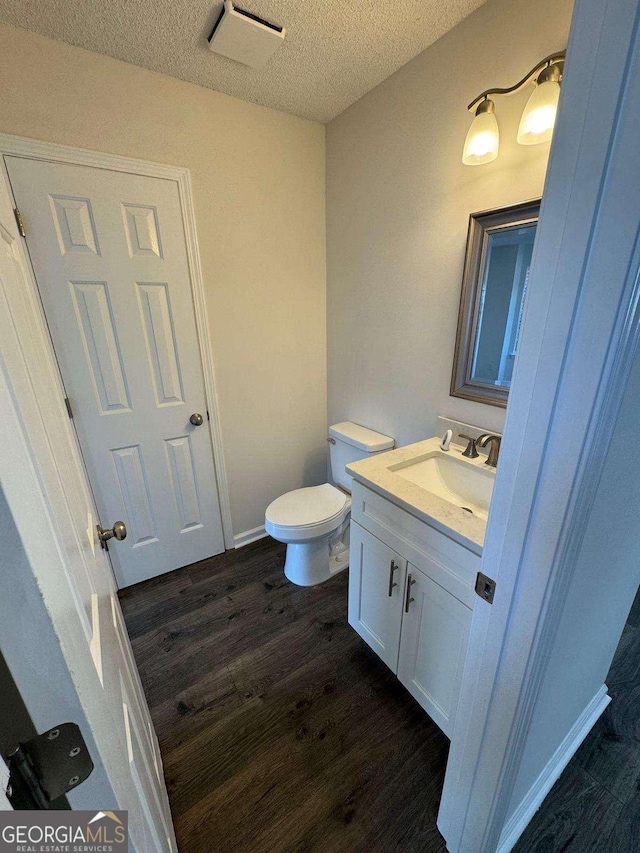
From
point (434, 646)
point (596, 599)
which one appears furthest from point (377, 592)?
point (596, 599)

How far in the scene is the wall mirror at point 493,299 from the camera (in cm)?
123

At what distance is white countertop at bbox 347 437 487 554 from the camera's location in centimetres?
99

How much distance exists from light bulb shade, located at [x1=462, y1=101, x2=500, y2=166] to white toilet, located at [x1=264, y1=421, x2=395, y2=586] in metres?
1.24

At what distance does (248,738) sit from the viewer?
50.1 inches

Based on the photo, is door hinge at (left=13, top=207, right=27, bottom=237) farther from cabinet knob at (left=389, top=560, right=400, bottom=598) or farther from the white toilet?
cabinet knob at (left=389, top=560, right=400, bottom=598)

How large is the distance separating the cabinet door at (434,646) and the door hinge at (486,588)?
360 millimetres

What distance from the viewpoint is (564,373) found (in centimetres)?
54

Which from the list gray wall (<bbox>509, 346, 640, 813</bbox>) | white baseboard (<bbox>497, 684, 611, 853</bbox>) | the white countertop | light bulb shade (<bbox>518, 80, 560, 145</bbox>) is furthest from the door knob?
light bulb shade (<bbox>518, 80, 560, 145</bbox>)

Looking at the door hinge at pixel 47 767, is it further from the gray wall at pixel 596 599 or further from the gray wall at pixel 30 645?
the gray wall at pixel 596 599

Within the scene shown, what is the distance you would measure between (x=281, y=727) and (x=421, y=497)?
1.02 metres

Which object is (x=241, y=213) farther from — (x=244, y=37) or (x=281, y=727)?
(x=281, y=727)

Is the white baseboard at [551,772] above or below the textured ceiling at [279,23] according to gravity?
below

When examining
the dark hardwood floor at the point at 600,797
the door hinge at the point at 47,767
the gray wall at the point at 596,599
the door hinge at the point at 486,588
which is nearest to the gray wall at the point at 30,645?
the door hinge at the point at 47,767

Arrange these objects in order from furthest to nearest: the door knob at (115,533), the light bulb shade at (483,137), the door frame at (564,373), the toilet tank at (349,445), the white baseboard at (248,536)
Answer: the white baseboard at (248,536)
the toilet tank at (349,445)
the light bulb shade at (483,137)
the door knob at (115,533)
the door frame at (564,373)
